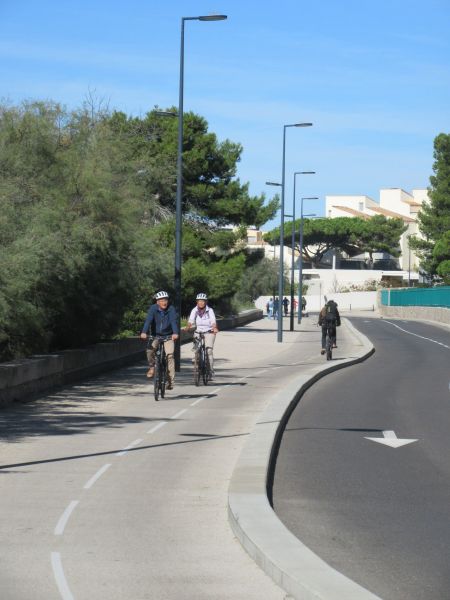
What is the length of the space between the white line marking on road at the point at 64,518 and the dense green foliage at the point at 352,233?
400ft

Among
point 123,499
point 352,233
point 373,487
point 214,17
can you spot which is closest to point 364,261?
point 352,233

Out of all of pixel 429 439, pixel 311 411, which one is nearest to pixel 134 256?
pixel 311 411

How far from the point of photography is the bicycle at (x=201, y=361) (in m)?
22.3

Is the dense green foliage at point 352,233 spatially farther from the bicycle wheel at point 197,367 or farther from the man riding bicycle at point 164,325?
the man riding bicycle at point 164,325

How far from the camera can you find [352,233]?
135875 mm

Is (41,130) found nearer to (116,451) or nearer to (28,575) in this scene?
(116,451)

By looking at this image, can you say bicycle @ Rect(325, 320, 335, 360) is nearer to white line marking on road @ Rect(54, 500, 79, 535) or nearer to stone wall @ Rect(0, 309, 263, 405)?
stone wall @ Rect(0, 309, 263, 405)

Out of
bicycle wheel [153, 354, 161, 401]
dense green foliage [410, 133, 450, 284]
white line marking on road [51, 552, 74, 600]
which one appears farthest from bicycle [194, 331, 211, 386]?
dense green foliage [410, 133, 450, 284]

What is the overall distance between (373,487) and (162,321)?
31.6 feet

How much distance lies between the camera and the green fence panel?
84.7 metres

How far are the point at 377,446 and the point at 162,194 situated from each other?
3720 centimetres

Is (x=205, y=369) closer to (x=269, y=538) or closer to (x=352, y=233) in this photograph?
(x=269, y=538)

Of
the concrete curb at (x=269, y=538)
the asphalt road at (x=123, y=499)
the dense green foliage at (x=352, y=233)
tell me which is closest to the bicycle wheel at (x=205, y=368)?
the asphalt road at (x=123, y=499)

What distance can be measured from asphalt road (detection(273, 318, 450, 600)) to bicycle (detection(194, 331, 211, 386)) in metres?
2.20
